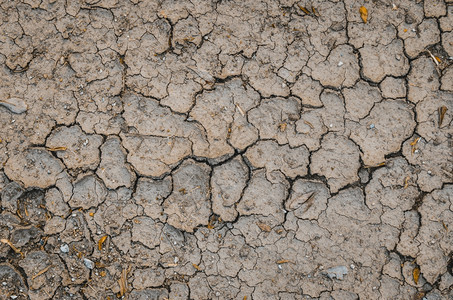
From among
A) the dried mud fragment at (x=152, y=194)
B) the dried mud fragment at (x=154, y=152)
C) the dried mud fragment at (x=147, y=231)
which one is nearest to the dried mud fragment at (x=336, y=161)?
the dried mud fragment at (x=154, y=152)

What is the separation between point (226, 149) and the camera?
2.75 metres

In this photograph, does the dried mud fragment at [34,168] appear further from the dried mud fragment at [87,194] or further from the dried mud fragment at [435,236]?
the dried mud fragment at [435,236]

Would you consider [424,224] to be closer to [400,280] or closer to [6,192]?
[400,280]

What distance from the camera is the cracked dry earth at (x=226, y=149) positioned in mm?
2664

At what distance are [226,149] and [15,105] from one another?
62.2 inches

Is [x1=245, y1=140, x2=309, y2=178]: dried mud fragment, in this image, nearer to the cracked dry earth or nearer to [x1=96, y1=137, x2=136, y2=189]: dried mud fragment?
the cracked dry earth

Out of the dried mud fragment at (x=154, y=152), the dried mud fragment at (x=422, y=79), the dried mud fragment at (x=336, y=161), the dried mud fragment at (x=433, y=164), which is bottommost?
the dried mud fragment at (x=154, y=152)

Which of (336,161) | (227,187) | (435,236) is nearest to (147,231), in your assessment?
(227,187)

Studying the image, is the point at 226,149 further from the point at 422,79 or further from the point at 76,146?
the point at 422,79

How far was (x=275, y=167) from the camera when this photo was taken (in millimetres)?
2732

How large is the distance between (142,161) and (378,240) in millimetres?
1797

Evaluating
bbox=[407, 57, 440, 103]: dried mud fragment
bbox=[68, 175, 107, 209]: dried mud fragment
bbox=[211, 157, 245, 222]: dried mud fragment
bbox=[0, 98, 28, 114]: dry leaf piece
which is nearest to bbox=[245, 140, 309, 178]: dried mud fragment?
bbox=[211, 157, 245, 222]: dried mud fragment

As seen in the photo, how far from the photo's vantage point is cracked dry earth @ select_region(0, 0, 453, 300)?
266 cm

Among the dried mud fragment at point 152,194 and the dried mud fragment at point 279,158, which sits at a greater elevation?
the dried mud fragment at point 279,158
